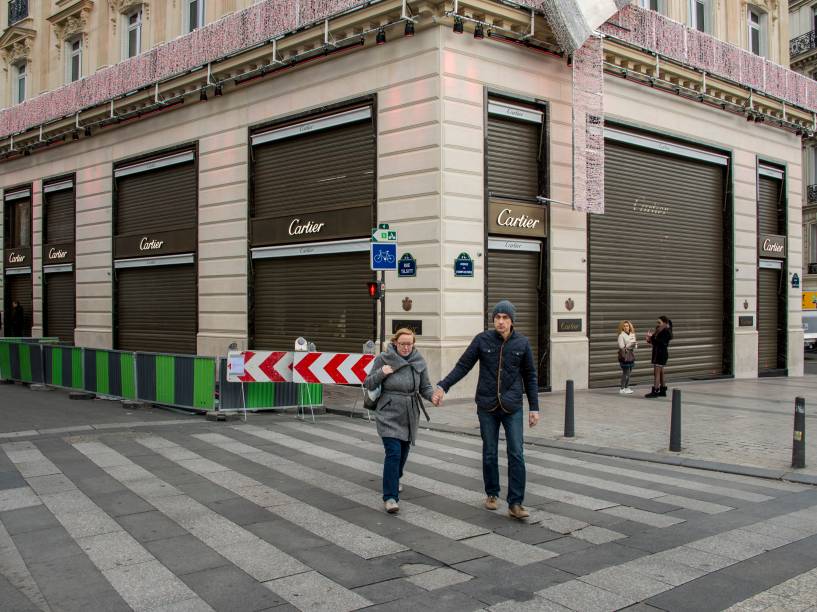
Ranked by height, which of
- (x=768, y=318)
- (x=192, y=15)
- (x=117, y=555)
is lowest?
(x=117, y=555)

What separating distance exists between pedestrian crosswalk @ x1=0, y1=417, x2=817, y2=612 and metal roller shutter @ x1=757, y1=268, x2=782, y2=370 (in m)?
16.5

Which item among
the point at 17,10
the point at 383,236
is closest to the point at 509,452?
the point at 383,236

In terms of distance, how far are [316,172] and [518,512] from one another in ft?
43.6

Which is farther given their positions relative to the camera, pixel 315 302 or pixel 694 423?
pixel 315 302

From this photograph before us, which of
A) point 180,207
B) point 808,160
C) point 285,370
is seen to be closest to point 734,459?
point 285,370

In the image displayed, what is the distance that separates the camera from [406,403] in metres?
6.95

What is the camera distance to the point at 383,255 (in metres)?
13.8

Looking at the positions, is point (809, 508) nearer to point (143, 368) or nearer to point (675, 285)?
point (143, 368)

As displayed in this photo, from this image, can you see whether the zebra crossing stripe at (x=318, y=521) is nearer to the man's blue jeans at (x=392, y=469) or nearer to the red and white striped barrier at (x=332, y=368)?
the man's blue jeans at (x=392, y=469)

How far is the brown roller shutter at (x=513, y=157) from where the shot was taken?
16531mm

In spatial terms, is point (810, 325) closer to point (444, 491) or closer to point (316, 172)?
point (316, 172)

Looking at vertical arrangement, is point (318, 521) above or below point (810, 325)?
below

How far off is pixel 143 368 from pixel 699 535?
1079 cm

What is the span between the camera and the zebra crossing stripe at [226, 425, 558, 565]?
551 cm
